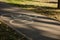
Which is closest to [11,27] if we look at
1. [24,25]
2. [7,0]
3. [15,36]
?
[24,25]

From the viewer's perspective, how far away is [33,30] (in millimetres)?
10344

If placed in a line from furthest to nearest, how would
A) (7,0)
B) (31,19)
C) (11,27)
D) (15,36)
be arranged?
(7,0) < (31,19) < (11,27) < (15,36)

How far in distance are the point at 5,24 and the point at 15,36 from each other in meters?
2.71

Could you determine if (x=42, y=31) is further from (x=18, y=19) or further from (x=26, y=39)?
(x=18, y=19)

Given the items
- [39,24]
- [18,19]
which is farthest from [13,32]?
[18,19]

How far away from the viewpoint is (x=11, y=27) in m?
11.1

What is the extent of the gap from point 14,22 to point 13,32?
8.09ft

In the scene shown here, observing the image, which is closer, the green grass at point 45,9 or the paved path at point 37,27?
the paved path at point 37,27

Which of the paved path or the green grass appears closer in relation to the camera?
the paved path

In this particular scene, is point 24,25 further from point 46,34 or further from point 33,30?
point 46,34

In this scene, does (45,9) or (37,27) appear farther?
(45,9)

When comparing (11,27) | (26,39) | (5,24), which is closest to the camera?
(26,39)

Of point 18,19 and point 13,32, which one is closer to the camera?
point 13,32

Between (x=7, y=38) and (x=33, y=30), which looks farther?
(x=33, y=30)
